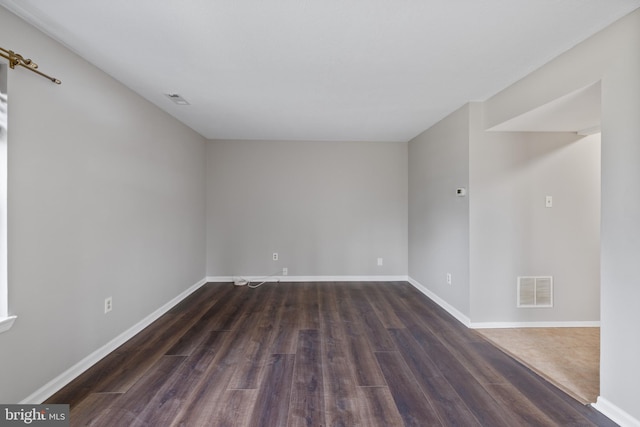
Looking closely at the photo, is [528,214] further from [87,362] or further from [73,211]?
[87,362]

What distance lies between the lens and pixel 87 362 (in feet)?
6.73

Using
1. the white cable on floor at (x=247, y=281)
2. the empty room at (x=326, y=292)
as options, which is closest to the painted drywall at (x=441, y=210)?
the empty room at (x=326, y=292)

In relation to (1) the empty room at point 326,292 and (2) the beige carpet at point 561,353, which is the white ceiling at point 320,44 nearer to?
(1) the empty room at point 326,292

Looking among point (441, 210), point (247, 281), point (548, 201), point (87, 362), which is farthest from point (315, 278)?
point (548, 201)

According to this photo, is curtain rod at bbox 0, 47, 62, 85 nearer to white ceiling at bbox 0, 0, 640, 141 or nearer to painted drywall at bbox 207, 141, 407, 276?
white ceiling at bbox 0, 0, 640, 141

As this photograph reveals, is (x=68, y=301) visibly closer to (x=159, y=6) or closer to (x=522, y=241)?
(x=159, y=6)

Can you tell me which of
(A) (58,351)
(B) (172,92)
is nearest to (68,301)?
(A) (58,351)

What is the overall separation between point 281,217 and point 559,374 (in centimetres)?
366

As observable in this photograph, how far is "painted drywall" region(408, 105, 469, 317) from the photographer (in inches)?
116

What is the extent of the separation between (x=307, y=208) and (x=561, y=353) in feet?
11.2

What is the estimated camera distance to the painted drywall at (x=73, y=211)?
5.15ft

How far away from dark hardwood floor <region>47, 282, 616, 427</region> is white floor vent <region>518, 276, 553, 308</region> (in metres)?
0.69

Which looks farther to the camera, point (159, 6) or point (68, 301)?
point (68, 301)

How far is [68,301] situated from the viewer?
191 centimetres
